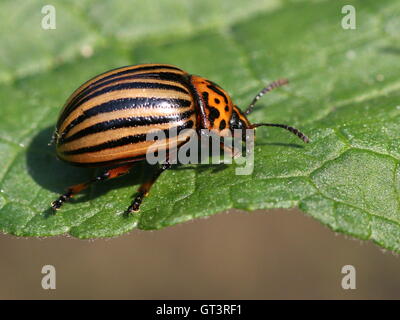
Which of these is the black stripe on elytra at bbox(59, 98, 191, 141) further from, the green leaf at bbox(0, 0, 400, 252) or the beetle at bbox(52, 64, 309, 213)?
the green leaf at bbox(0, 0, 400, 252)

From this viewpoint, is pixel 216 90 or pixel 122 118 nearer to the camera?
pixel 122 118

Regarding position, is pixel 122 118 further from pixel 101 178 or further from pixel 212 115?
pixel 212 115

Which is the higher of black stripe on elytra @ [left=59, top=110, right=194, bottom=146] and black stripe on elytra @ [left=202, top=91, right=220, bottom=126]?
black stripe on elytra @ [left=202, top=91, right=220, bottom=126]

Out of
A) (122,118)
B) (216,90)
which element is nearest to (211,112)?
(216,90)

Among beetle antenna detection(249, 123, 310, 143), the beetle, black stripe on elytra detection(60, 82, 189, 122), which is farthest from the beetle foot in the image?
beetle antenna detection(249, 123, 310, 143)

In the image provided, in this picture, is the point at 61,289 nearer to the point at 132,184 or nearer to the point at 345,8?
the point at 132,184

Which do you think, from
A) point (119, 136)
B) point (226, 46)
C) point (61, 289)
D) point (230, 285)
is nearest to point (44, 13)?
point (226, 46)

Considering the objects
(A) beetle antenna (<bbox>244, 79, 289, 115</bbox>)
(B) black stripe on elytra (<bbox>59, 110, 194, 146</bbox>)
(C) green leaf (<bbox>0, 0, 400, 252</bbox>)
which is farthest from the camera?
(A) beetle antenna (<bbox>244, 79, 289, 115</bbox>)
